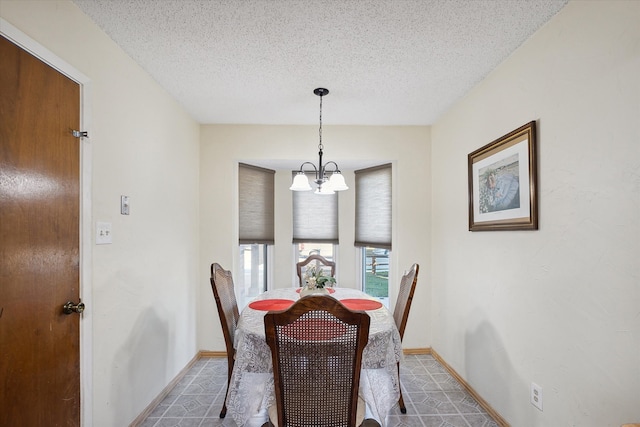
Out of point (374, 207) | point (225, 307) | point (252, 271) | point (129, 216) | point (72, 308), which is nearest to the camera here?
point (72, 308)

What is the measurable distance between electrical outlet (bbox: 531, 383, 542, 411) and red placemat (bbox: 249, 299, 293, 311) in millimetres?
1576

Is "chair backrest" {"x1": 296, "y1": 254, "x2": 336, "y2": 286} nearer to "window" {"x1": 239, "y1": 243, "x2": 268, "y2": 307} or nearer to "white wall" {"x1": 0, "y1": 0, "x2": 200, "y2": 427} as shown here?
"window" {"x1": 239, "y1": 243, "x2": 268, "y2": 307}

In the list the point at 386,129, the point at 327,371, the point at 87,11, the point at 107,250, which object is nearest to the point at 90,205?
the point at 107,250

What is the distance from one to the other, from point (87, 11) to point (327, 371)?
7.19 ft

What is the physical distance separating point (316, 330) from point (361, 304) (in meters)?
1.05

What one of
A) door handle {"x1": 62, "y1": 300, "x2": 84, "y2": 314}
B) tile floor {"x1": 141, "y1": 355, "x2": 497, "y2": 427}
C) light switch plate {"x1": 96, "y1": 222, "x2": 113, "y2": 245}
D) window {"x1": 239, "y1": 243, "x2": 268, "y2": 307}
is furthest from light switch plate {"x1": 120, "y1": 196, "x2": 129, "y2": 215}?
window {"x1": 239, "y1": 243, "x2": 268, "y2": 307}

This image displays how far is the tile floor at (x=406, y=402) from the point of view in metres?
2.32

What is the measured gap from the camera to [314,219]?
4414 mm

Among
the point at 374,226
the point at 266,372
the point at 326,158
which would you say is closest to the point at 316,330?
the point at 266,372

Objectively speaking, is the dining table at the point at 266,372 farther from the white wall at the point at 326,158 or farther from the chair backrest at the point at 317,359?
the white wall at the point at 326,158

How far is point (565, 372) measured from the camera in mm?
1696

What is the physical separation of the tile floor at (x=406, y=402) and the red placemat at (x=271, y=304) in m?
0.80

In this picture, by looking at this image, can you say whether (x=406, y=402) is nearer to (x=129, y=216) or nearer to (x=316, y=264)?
(x=316, y=264)

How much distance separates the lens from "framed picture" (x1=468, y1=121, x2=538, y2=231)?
1.95 m
